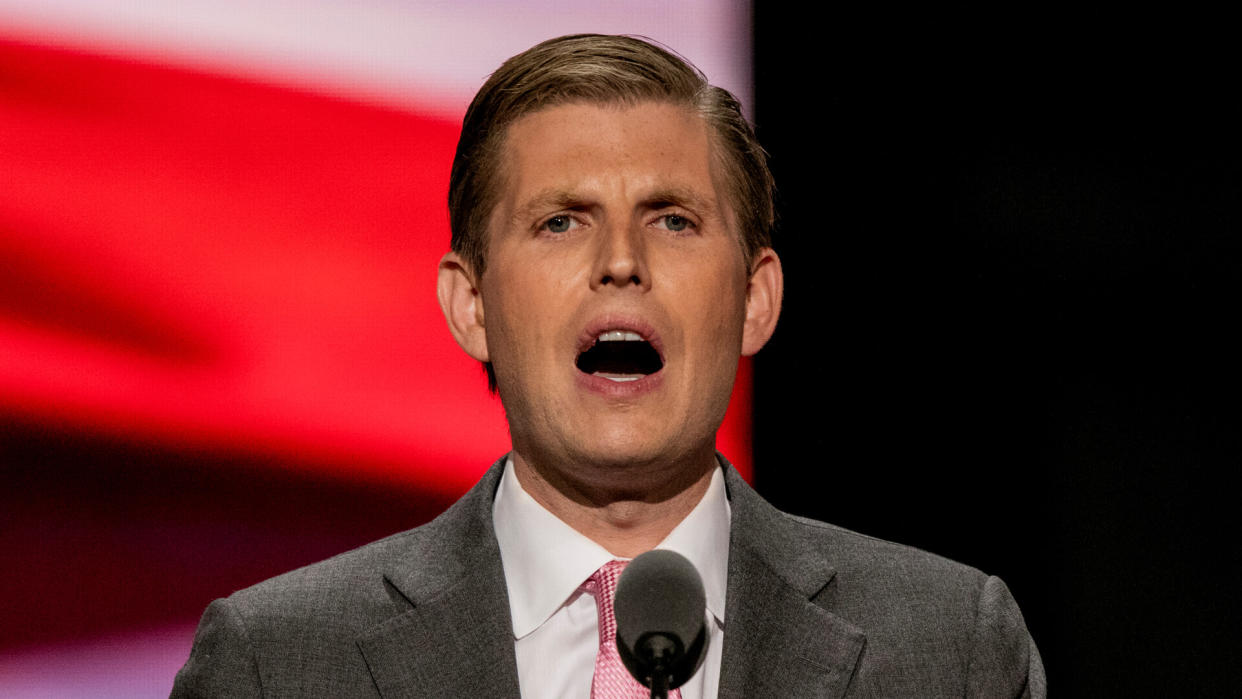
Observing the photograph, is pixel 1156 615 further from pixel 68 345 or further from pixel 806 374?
pixel 68 345

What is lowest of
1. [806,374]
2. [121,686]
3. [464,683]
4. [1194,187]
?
[121,686]

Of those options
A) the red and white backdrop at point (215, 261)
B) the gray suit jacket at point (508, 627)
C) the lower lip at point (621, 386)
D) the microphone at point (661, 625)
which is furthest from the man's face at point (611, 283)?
the red and white backdrop at point (215, 261)

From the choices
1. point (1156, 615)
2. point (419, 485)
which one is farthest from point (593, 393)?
point (1156, 615)

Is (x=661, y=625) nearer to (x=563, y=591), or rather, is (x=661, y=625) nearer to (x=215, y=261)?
(x=563, y=591)

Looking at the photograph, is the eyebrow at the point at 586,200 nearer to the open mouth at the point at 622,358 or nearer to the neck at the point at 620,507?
the open mouth at the point at 622,358

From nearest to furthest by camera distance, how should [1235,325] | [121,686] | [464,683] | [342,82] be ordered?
[464,683] < [121,686] < [342,82] < [1235,325]

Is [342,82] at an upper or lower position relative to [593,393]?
upper

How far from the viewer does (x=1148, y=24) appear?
9.37 feet

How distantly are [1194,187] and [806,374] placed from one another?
963mm

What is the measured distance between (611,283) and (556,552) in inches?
16.2

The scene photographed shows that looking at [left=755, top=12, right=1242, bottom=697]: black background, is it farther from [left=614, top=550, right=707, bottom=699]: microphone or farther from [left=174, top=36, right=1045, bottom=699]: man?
[left=614, top=550, right=707, bottom=699]: microphone

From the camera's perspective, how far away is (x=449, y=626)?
1849mm

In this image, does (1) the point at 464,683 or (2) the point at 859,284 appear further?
(2) the point at 859,284

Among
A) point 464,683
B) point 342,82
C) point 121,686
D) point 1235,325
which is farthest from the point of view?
point 1235,325
